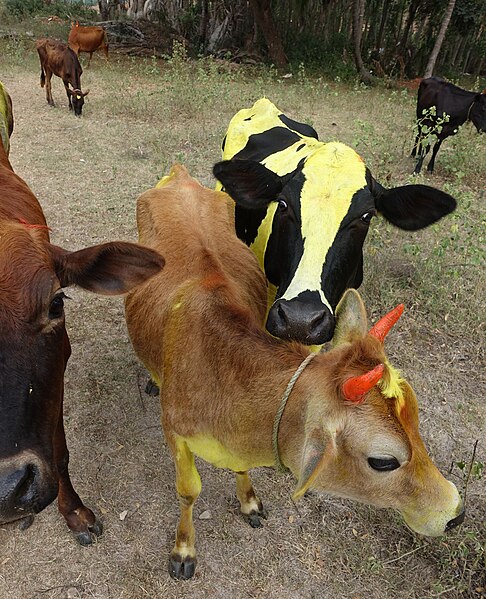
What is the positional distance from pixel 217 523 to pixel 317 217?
2.02 metres

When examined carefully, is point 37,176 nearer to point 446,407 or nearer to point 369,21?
point 446,407

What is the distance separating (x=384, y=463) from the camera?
190cm

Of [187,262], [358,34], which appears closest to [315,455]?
[187,262]

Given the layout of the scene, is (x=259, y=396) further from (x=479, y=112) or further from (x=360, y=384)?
(x=479, y=112)

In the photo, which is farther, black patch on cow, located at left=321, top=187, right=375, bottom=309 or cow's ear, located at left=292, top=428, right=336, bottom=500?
black patch on cow, located at left=321, top=187, right=375, bottom=309

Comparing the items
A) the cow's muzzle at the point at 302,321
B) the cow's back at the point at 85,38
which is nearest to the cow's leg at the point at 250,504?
the cow's muzzle at the point at 302,321

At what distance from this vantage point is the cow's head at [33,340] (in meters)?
1.88

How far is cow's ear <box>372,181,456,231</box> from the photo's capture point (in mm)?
3223

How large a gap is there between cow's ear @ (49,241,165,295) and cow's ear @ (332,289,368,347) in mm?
838

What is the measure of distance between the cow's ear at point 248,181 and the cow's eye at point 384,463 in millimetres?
1995

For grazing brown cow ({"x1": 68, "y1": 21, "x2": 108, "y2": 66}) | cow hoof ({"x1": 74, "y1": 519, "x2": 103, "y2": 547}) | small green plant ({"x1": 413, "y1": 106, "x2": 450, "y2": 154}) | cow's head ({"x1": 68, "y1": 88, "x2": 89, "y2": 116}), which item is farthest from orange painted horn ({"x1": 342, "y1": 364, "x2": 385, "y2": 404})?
grazing brown cow ({"x1": 68, "y1": 21, "x2": 108, "y2": 66})

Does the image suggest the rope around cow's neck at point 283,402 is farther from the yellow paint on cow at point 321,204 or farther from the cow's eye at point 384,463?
the yellow paint on cow at point 321,204

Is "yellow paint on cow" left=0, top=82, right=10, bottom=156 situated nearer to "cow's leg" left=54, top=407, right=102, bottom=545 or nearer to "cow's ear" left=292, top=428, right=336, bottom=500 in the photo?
"cow's leg" left=54, top=407, right=102, bottom=545

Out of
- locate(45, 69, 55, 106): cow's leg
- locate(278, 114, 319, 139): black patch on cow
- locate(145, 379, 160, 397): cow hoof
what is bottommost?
locate(145, 379, 160, 397): cow hoof
